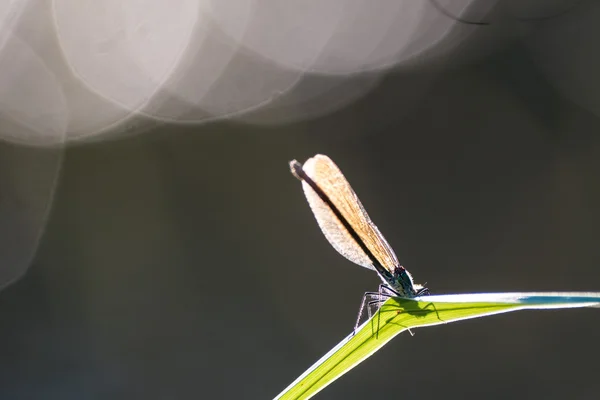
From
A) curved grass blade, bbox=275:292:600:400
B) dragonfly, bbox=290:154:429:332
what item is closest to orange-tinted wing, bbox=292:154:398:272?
dragonfly, bbox=290:154:429:332

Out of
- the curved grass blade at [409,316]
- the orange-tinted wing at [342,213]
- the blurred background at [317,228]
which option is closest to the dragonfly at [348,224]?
the orange-tinted wing at [342,213]

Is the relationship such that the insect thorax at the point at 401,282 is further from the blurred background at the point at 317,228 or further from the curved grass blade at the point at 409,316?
the blurred background at the point at 317,228

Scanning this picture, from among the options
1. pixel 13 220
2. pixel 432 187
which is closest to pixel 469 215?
pixel 432 187

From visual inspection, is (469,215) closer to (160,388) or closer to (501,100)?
(501,100)

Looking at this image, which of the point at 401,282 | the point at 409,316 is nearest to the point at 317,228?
the point at 401,282

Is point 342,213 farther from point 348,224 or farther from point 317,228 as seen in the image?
point 317,228
